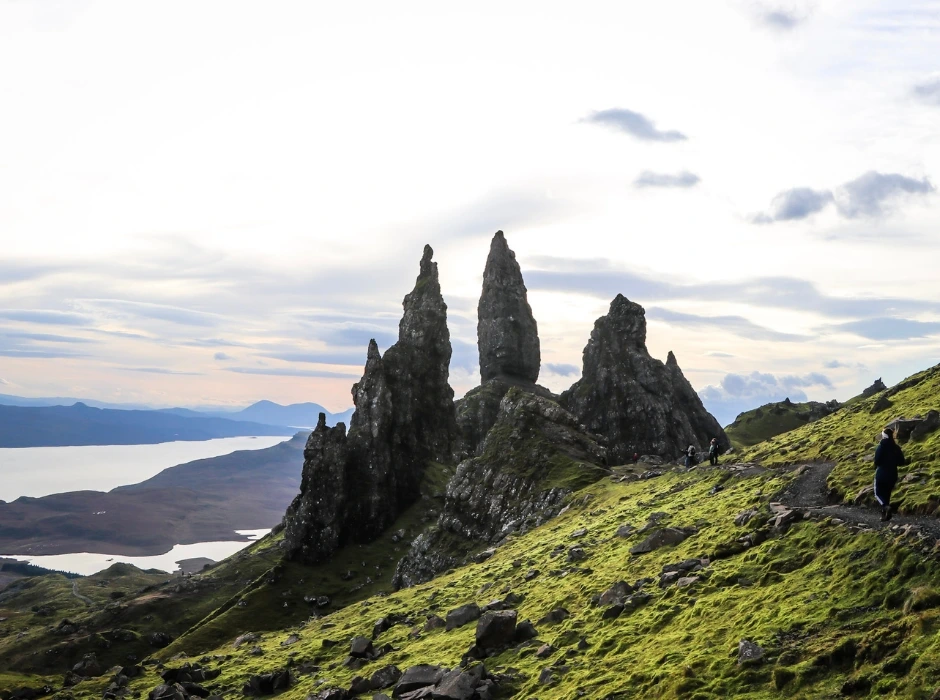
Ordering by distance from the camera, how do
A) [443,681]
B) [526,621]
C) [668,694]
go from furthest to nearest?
[526,621]
[443,681]
[668,694]

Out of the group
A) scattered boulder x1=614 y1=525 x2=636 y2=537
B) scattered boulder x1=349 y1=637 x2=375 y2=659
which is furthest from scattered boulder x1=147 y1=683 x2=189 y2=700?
scattered boulder x1=614 y1=525 x2=636 y2=537

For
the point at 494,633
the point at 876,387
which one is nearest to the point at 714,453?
the point at 494,633

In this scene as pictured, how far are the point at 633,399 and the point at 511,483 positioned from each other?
263 ft

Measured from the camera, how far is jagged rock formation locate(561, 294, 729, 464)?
173262mm

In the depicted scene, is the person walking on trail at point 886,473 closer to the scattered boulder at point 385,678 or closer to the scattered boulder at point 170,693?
the scattered boulder at point 385,678

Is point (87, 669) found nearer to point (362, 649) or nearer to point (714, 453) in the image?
point (362, 649)

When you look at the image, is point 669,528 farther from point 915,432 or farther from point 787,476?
point 915,432

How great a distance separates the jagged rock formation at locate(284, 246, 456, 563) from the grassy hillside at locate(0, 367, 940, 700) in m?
86.0

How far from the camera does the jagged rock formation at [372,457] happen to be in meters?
158

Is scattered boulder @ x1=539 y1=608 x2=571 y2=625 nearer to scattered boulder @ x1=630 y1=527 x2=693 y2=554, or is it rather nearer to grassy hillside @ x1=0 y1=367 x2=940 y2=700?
grassy hillside @ x1=0 y1=367 x2=940 y2=700

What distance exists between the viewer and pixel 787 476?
47562 millimetres

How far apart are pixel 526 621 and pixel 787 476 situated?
72.8 ft

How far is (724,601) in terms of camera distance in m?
30.7

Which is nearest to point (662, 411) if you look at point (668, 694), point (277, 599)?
point (277, 599)
